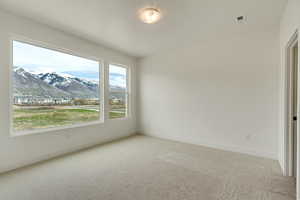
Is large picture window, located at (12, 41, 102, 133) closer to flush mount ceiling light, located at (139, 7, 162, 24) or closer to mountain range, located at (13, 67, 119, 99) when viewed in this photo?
mountain range, located at (13, 67, 119, 99)

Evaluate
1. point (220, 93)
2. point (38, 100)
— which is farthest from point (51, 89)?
point (220, 93)

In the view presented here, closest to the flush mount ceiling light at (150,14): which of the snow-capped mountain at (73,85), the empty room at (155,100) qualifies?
the empty room at (155,100)

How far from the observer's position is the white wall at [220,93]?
3244mm

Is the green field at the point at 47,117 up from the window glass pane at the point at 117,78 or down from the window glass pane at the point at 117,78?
down

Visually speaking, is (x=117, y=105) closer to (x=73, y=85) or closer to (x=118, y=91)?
(x=118, y=91)

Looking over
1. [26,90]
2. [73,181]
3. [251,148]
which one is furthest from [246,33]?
[26,90]

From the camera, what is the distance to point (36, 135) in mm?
2934

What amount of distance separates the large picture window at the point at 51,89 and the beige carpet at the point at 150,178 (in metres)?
Answer: 0.86

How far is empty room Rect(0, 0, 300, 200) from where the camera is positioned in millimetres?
2271

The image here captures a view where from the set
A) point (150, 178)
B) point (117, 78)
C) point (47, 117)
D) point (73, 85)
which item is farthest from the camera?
point (117, 78)

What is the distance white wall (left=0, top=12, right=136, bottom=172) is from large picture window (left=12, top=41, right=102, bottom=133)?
0.58ft

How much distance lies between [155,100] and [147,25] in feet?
7.90

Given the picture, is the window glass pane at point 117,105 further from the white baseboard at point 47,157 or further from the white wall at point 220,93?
the white baseboard at point 47,157

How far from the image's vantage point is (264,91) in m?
3.27
